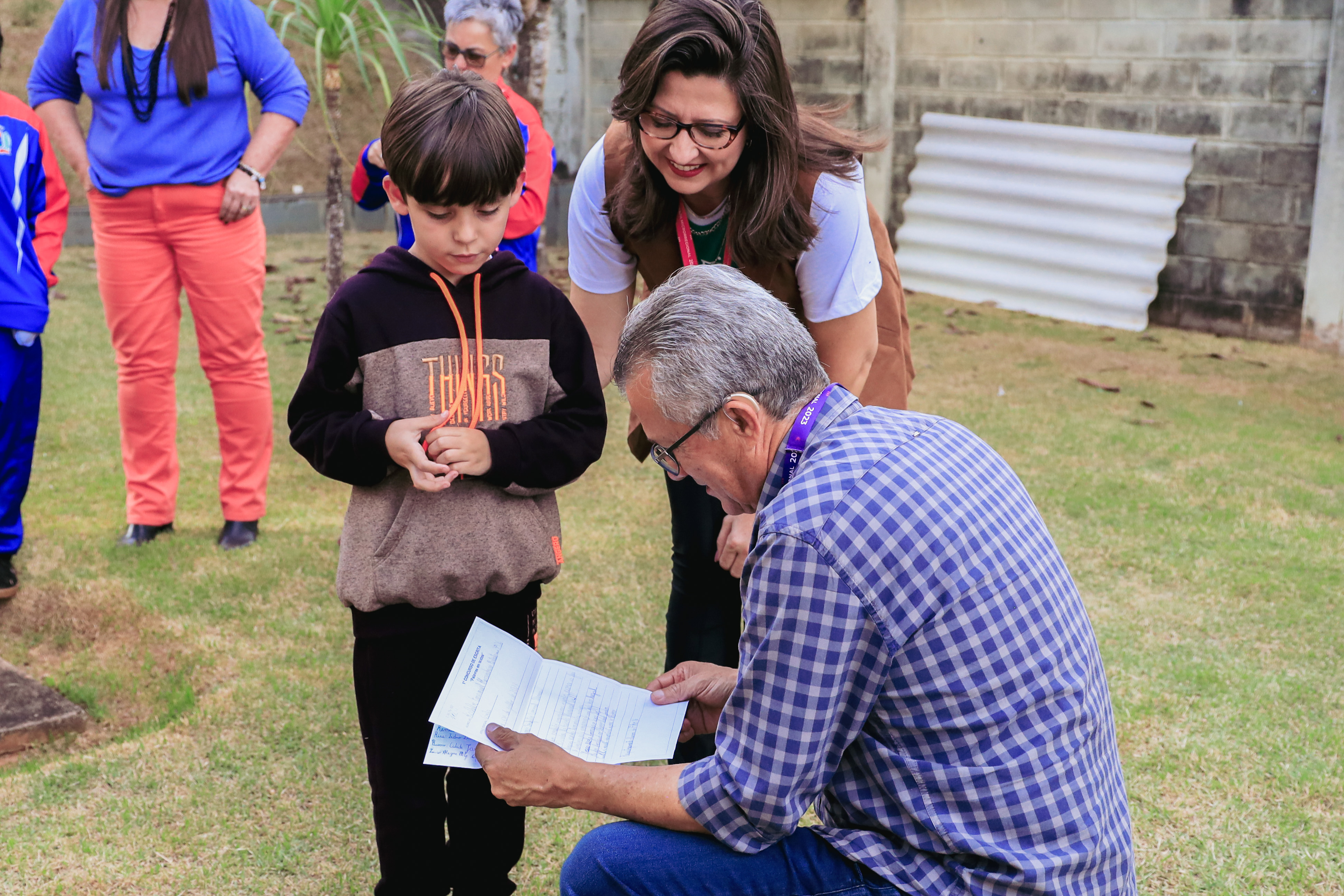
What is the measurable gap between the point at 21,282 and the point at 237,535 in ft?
3.47

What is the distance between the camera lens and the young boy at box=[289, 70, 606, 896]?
192 cm

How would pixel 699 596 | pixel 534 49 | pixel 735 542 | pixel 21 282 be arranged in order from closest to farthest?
pixel 735 542, pixel 699 596, pixel 21 282, pixel 534 49

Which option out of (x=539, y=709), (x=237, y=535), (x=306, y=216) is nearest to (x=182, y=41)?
(x=237, y=535)

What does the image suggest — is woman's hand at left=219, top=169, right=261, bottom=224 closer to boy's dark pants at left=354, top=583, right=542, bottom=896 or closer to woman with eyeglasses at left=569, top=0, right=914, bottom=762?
woman with eyeglasses at left=569, top=0, right=914, bottom=762

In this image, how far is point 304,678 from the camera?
3.22 m

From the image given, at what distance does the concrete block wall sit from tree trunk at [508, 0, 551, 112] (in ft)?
9.18

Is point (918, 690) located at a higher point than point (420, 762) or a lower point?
higher

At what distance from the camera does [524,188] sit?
12.2 feet

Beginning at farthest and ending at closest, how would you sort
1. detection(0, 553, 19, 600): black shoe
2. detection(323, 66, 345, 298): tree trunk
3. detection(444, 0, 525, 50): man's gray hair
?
detection(323, 66, 345, 298): tree trunk < detection(444, 0, 525, 50): man's gray hair < detection(0, 553, 19, 600): black shoe

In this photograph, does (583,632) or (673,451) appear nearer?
(673,451)

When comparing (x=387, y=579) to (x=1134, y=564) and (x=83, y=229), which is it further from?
(x=83, y=229)

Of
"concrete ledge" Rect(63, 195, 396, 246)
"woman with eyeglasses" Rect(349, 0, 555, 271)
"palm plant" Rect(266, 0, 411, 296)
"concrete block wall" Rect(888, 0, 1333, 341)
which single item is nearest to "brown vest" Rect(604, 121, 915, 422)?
"woman with eyeglasses" Rect(349, 0, 555, 271)

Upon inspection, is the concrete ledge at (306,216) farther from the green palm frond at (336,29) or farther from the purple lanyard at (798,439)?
the purple lanyard at (798,439)

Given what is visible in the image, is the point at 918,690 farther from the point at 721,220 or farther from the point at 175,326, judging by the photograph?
the point at 175,326
